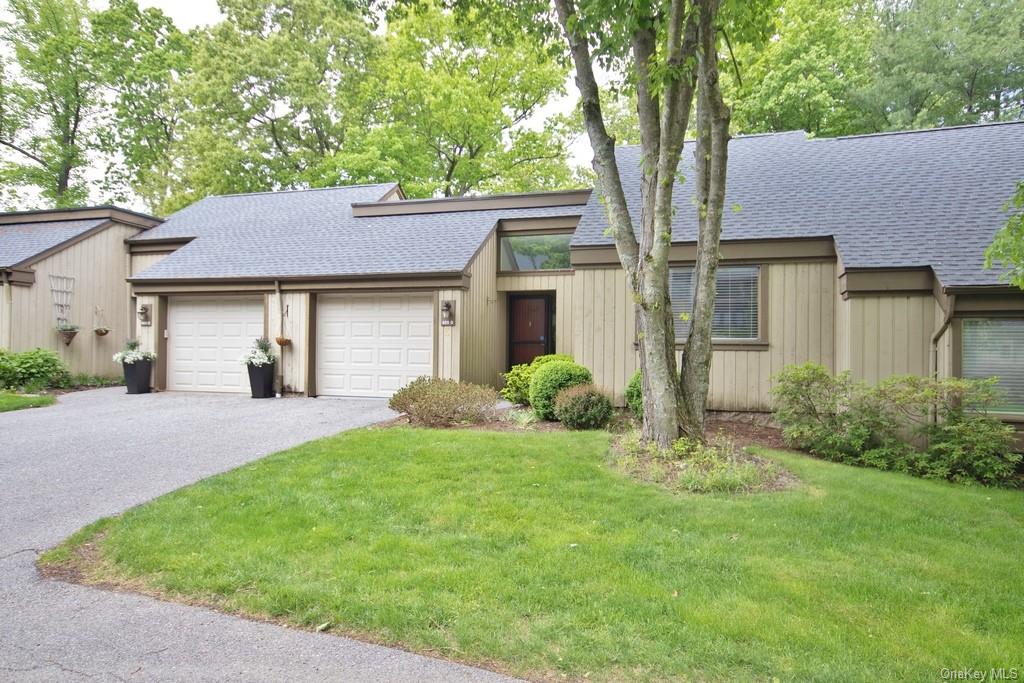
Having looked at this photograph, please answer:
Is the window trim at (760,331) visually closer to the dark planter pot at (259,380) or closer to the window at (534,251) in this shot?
the window at (534,251)

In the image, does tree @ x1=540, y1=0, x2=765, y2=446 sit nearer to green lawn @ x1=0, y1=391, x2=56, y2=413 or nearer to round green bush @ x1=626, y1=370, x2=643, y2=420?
round green bush @ x1=626, y1=370, x2=643, y2=420

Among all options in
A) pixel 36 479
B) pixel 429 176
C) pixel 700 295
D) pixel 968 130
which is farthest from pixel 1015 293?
pixel 429 176

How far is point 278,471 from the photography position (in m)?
5.64

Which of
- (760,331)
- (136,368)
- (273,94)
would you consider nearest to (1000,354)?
(760,331)

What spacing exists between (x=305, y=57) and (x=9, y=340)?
1567cm

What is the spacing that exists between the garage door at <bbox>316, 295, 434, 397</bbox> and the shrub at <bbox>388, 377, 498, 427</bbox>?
9.96 feet

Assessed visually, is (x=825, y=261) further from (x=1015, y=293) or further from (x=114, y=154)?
(x=114, y=154)

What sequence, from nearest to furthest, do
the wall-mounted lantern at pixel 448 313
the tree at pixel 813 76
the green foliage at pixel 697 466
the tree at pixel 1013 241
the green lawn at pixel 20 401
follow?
the tree at pixel 1013 241 → the green foliage at pixel 697 466 → the green lawn at pixel 20 401 → the wall-mounted lantern at pixel 448 313 → the tree at pixel 813 76

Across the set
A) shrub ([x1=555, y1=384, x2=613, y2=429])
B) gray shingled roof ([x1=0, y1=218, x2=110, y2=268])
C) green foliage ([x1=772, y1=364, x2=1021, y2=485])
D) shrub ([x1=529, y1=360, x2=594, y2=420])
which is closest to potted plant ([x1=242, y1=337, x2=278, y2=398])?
shrub ([x1=529, y1=360, x2=594, y2=420])

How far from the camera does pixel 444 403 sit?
7832mm

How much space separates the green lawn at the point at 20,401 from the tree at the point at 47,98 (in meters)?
18.4

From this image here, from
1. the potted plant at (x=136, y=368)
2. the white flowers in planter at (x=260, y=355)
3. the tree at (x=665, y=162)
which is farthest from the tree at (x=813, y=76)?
the potted plant at (x=136, y=368)

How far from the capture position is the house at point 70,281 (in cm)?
1268

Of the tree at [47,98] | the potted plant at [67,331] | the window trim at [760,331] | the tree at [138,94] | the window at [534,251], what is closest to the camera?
→ the window trim at [760,331]
